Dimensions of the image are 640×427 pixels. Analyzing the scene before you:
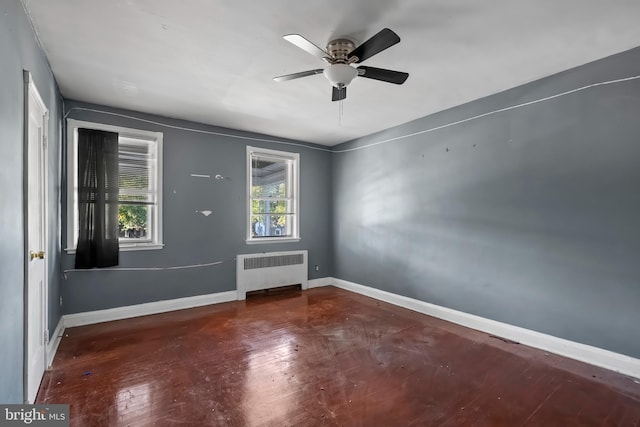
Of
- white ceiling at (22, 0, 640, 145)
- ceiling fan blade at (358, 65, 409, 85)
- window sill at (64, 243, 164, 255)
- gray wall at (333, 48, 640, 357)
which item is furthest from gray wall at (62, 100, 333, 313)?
ceiling fan blade at (358, 65, 409, 85)

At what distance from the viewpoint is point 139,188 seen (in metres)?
4.02

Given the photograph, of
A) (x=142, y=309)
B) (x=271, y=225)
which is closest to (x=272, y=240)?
(x=271, y=225)

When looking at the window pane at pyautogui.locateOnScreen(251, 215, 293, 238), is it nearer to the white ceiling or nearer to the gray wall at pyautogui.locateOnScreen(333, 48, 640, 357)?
the gray wall at pyautogui.locateOnScreen(333, 48, 640, 357)

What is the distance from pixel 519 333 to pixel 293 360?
2.35 m

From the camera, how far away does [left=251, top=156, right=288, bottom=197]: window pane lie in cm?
498

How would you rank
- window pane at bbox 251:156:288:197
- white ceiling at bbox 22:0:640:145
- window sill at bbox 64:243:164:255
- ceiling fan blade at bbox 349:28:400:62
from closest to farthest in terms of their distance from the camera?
ceiling fan blade at bbox 349:28:400:62, white ceiling at bbox 22:0:640:145, window sill at bbox 64:243:164:255, window pane at bbox 251:156:288:197

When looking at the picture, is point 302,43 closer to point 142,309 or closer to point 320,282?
point 142,309

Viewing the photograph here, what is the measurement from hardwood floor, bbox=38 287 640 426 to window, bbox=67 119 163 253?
114cm

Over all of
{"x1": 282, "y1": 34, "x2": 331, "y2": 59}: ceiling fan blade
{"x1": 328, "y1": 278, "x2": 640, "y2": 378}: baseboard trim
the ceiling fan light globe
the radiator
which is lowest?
{"x1": 328, "y1": 278, "x2": 640, "y2": 378}: baseboard trim

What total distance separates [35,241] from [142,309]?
1.93 meters

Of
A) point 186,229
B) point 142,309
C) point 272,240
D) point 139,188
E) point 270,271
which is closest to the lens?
point 142,309

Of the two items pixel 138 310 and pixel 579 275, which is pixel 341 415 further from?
pixel 138 310

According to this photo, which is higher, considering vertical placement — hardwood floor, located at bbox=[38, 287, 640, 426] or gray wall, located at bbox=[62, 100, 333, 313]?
gray wall, located at bbox=[62, 100, 333, 313]

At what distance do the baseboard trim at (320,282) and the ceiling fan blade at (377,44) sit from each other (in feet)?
13.1
